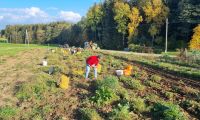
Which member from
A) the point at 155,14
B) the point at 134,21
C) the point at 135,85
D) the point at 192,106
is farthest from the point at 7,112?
the point at 134,21

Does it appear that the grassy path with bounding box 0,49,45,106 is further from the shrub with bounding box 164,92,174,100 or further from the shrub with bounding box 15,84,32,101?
the shrub with bounding box 164,92,174,100

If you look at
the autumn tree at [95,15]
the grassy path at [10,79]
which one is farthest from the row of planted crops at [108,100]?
the autumn tree at [95,15]

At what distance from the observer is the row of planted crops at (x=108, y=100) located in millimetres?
15391

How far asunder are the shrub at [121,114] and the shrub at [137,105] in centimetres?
39

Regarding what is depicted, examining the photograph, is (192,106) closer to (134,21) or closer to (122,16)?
(134,21)

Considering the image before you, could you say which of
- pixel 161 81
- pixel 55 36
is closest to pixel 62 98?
pixel 161 81

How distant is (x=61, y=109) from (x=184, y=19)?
51.3 meters

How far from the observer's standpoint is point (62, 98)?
1808 centimetres

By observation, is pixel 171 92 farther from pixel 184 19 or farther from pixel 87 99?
pixel 184 19

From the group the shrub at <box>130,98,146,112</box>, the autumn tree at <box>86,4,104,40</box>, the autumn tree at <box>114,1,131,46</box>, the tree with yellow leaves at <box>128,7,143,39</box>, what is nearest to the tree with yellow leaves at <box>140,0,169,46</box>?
the tree with yellow leaves at <box>128,7,143,39</box>

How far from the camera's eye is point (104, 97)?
16906 mm

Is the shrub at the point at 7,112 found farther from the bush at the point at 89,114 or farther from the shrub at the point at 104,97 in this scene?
the shrub at the point at 104,97

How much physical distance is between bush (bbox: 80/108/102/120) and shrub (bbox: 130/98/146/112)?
1.49m

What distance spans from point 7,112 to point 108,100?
419 centimetres
